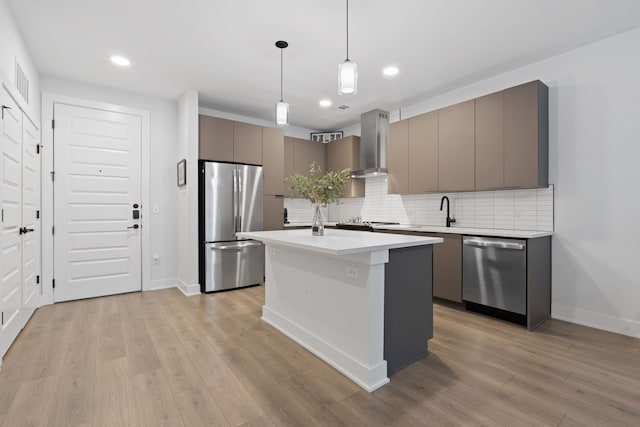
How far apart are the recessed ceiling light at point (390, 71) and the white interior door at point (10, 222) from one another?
3437mm

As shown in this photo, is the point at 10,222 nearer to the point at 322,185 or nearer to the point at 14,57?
the point at 14,57

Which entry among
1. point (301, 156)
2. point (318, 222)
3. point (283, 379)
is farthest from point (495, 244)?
point (301, 156)

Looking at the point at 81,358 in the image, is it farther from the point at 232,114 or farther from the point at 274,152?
the point at 232,114

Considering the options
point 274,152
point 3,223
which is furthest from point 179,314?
point 274,152

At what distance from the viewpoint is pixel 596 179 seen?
2982 millimetres

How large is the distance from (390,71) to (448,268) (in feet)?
7.74

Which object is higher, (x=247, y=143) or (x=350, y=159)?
(x=247, y=143)

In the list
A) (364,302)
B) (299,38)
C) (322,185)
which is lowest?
(364,302)

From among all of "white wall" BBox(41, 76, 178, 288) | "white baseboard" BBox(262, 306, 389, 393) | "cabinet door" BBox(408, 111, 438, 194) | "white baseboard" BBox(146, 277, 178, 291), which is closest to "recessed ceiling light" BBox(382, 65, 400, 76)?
"cabinet door" BBox(408, 111, 438, 194)

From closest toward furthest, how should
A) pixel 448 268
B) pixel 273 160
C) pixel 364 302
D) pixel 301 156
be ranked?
pixel 364 302, pixel 448 268, pixel 273 160, pixel 301 156

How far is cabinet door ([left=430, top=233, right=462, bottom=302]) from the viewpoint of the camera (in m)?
3.46

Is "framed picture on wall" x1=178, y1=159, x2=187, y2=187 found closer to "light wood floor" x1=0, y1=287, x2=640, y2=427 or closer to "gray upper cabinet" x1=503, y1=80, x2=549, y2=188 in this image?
"light wood floor" x1=0, y1=287, x2=640, y2=427

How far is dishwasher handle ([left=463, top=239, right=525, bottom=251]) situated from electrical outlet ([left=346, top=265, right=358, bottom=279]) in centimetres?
183

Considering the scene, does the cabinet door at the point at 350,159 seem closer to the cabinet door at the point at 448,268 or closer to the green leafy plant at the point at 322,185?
the cabinet door at the point at 448,268
